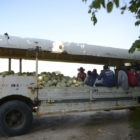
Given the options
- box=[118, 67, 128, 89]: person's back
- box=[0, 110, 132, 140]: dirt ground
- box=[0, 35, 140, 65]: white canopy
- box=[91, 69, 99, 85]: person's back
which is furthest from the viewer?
box=[91, 69, 99, 85]: person's back

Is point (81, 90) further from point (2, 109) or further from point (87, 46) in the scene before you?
point (2, 109)

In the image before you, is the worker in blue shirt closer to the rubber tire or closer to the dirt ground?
the dirt ground

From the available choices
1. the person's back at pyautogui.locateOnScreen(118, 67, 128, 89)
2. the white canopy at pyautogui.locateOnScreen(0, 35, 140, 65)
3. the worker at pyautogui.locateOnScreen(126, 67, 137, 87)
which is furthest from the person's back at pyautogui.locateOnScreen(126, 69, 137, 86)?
the white canopy at pyautogui.locateOnScreen(0, 35, 140, 65)

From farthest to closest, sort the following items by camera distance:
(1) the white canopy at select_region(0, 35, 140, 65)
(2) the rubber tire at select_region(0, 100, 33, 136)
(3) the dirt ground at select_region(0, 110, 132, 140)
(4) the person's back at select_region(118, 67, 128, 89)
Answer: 1. (4) the person's back at select_region(118, 67, 128, 89)
2. (1) the white canopy at select_region(0, 35, 140, 65)
3. (3) the dirt ground at select_region(0, 110, 132, 140)
4. (2) the rubber tire at select_region(0, 100, 33, 136)

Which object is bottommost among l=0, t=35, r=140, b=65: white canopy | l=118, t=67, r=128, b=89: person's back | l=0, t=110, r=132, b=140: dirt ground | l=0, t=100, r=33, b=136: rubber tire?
l=0, t=110, r=132, b=140: dirt ground

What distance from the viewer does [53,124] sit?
644 centimetres

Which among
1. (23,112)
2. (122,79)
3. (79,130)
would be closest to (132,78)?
(122,79)

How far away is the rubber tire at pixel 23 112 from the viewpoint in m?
4.90

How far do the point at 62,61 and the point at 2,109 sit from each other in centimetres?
331

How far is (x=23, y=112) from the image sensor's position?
201 inches

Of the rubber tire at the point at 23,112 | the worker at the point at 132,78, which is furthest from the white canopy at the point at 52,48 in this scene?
the rubber tire at the point at 23,112

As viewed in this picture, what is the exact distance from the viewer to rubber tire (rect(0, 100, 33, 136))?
4.90 m

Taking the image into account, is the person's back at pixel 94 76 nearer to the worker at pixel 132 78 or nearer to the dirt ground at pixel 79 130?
the worker at pixel 132 78

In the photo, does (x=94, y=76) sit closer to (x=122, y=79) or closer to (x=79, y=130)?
(x=122, y=79)
